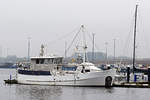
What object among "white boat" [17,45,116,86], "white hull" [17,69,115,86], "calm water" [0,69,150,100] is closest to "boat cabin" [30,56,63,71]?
"white boat" [17,45,116,86]

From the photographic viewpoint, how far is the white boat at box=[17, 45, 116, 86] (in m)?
67.4

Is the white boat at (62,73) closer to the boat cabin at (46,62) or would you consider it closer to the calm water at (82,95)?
the boat cabin at (46,62)

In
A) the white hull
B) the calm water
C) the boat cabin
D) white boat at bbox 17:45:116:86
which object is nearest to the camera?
the calm water

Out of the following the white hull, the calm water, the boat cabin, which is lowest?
the calm water

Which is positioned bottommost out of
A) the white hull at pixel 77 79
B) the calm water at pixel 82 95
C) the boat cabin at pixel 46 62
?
the calm water at pixel 82 95

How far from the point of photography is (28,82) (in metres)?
74.4

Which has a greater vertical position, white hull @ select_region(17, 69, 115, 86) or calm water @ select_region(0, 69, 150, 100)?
white hull @ select_region(17, 69, 115, 86)

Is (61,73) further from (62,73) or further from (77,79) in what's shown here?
(77,79)

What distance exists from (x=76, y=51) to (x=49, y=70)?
6.31 m

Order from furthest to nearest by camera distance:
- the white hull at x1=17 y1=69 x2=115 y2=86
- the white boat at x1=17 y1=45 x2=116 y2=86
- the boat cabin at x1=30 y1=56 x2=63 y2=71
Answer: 1. the boat cabin at x1=30 y1=56 x2=63 y2=71
2. the white boat at x1=17 y1=45 x2=116 y2=86
3. the white hull at x1=17 y1=69 x2=115 y2=86

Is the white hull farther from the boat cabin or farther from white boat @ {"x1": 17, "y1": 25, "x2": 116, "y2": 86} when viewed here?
the boat cabin

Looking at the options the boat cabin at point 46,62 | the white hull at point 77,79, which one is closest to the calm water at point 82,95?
the white hull at point 77,79

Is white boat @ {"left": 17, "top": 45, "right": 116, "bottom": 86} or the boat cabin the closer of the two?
white boat @ {"left": 17, "top": 45, "right": 116, "bottom": 86}

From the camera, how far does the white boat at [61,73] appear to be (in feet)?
221
